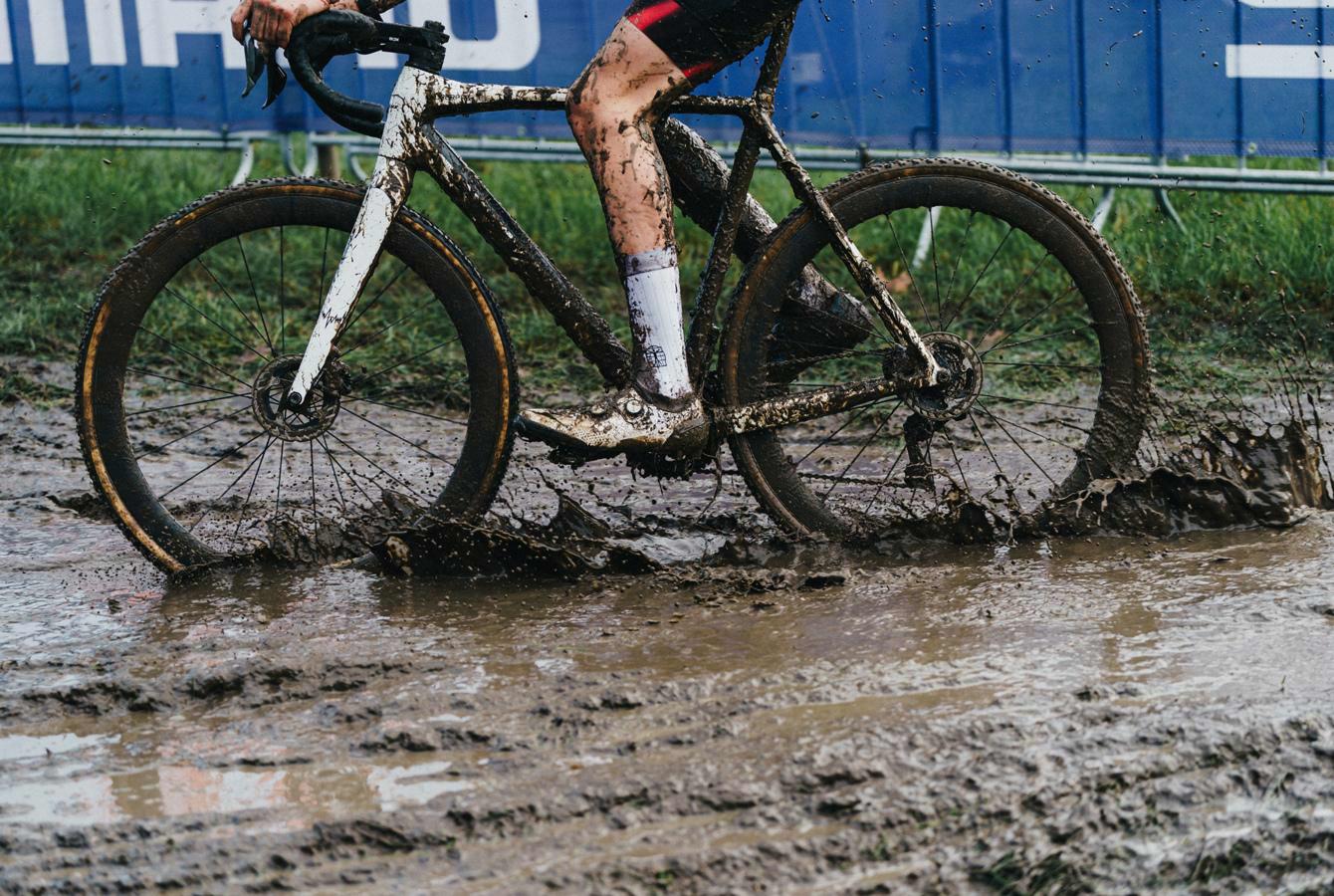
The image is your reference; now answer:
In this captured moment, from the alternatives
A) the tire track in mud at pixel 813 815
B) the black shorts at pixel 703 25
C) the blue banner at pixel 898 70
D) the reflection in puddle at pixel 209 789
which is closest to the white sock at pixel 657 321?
the black shorts at pixel 703 25

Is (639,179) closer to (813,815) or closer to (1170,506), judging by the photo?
(1170,506)

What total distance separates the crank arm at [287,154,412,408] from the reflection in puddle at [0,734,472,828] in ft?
4.20

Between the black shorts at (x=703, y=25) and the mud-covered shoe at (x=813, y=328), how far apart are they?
71cm

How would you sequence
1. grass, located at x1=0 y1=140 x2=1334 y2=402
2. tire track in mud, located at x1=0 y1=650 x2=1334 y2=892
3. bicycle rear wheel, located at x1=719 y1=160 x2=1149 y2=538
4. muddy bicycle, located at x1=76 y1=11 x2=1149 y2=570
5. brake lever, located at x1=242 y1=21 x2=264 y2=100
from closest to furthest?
tire track in mud, located at x1=0 y1=650 x2=1334 y2=892 < brake lever, located at x1=242 y1=21 x2=264 y2=100 < muddy bicycle, located at x1=76 y1=11 x2=1149 y2=570 < bicycle rear wheel, located at x1=719 y1=160 x2=1149 y2=538 < grass, located at x1=0 y1=140 x2=1334 y2=402

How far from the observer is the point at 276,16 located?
154 inches

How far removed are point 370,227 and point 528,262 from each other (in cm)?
42

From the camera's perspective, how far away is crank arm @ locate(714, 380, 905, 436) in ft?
13.9

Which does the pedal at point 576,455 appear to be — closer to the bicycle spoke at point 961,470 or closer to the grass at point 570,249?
the bicycle spoke at point 961,470

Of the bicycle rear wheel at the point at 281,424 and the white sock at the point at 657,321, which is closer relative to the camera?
the white sock at the point at 657,321

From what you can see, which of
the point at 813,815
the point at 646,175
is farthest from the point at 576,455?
the point at 813,815

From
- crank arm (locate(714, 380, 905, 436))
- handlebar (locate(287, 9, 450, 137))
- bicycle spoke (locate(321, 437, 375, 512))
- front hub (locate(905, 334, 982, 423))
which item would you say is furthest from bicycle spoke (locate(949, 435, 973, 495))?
handlebar (locate(287, 9, 450, 137))

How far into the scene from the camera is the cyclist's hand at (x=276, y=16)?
392 centimetres

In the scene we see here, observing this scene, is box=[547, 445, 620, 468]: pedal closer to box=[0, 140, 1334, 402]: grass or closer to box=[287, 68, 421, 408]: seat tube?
box=[287, 68, 421, 408]: seat tube

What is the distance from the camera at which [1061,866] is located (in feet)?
8.31
